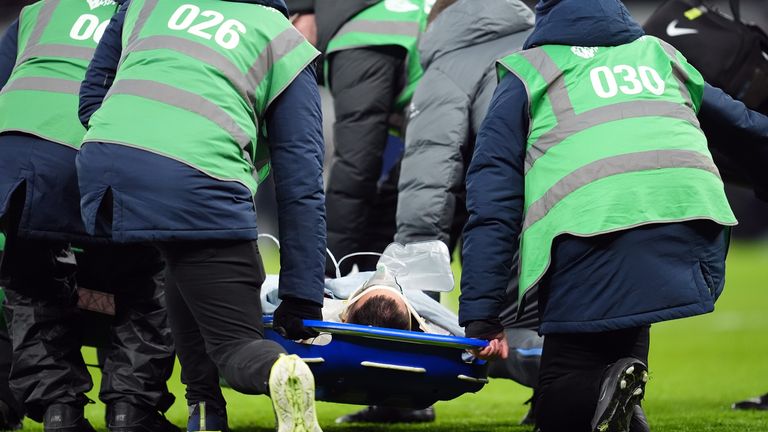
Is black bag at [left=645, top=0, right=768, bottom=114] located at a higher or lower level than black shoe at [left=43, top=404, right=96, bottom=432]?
higher

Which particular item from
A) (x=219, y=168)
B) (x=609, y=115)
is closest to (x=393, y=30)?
(x=609, y=115)

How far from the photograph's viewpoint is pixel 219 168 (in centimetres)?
339

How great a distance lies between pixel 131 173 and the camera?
3.36 metres

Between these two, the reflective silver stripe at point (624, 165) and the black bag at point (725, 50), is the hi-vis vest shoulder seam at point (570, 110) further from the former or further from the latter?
the black bag at point (725, 50)

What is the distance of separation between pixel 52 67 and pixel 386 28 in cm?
178

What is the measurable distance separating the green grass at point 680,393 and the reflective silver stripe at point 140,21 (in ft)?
6.40

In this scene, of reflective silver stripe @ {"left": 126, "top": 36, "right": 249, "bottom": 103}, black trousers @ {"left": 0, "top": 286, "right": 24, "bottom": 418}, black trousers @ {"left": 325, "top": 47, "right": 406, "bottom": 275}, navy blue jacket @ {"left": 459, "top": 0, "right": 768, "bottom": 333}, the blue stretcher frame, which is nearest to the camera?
reflective silver stripe @ {"left": 126, "top": 36, "right": 249, "bottom": 103}

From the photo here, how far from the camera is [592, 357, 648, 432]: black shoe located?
3373mm

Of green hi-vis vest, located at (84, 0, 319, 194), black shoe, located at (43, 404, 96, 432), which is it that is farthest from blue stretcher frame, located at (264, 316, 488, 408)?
black shoe, located at (43, 404, 96, 432)

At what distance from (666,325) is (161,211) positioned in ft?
32.1

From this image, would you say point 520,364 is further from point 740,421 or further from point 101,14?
point 101,14

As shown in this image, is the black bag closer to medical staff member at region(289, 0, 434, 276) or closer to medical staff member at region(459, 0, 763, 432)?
medical staff member at region(289, 0, 434, 276)

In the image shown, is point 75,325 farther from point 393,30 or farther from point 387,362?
point 393,30

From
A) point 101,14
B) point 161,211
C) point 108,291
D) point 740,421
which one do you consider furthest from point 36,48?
point 740,421
